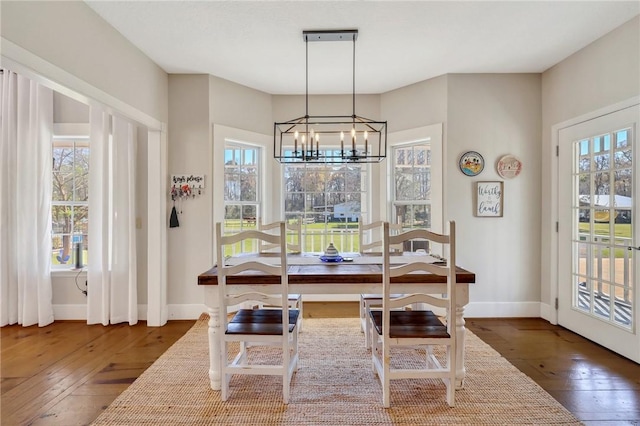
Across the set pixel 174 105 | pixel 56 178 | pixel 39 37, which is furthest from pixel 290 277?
pixel 56 178

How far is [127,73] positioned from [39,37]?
0.95 meters

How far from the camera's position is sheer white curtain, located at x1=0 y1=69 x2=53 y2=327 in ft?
10.7

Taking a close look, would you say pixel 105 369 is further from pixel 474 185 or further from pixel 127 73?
pixel 474 185

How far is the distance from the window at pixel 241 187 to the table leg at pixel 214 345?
191 centimetres

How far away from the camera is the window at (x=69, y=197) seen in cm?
358

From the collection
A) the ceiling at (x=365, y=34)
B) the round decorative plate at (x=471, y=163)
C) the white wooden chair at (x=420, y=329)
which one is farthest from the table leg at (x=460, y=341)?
the ceiling at (x=365, y=34)

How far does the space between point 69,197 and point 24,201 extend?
395 millimetres

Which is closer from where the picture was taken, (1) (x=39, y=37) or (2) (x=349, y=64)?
(1) (x=39, y=37)

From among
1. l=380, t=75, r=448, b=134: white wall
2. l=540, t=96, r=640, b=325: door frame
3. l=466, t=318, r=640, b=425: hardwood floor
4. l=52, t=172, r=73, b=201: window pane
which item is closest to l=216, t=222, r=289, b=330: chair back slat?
l=466, t=318, r=640, b=425: hardwood floor

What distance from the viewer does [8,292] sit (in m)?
3.30

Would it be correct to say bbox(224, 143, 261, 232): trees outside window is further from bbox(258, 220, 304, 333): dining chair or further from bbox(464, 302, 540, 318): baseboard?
bbox(464, 302, 540, 318): baseboard

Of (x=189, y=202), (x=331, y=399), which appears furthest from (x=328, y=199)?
(x=331, y=399)

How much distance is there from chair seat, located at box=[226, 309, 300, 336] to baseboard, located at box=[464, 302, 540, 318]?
2309 mm

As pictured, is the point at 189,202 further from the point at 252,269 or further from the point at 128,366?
the point at 252,269
